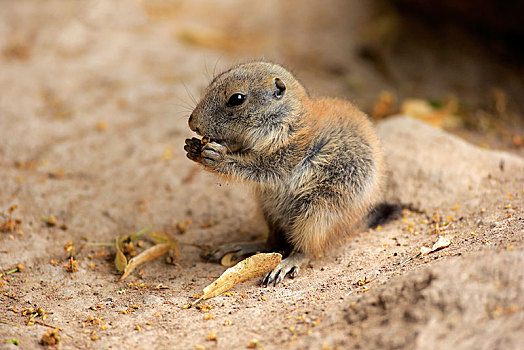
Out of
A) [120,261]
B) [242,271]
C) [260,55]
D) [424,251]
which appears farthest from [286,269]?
[260,55]

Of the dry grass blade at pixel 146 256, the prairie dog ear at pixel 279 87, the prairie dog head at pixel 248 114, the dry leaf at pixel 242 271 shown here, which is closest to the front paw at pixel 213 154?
the prairie dog head at pixel 248 114

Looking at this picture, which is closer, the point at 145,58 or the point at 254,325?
the point at 254,325

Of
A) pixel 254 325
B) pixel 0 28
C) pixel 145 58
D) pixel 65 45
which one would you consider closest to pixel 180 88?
pixel 145 58

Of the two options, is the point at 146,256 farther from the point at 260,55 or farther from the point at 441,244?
the point at 260,55

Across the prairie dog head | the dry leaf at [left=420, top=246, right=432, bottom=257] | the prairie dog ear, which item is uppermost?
the prairie dog ear

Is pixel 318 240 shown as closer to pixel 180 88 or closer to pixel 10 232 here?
pixel 10 232

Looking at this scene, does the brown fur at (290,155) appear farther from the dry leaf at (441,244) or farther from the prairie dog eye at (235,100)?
the dry leaf at (441,244)

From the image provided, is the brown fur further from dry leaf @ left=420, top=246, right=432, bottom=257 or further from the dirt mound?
the dirt mound

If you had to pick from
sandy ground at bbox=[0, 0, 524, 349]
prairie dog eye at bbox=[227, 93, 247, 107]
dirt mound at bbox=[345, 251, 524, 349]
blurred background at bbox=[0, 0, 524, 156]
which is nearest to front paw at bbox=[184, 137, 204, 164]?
prairie dog eye at bbox=[227, 93, 247, 107]

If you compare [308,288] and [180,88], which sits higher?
[180,88]
